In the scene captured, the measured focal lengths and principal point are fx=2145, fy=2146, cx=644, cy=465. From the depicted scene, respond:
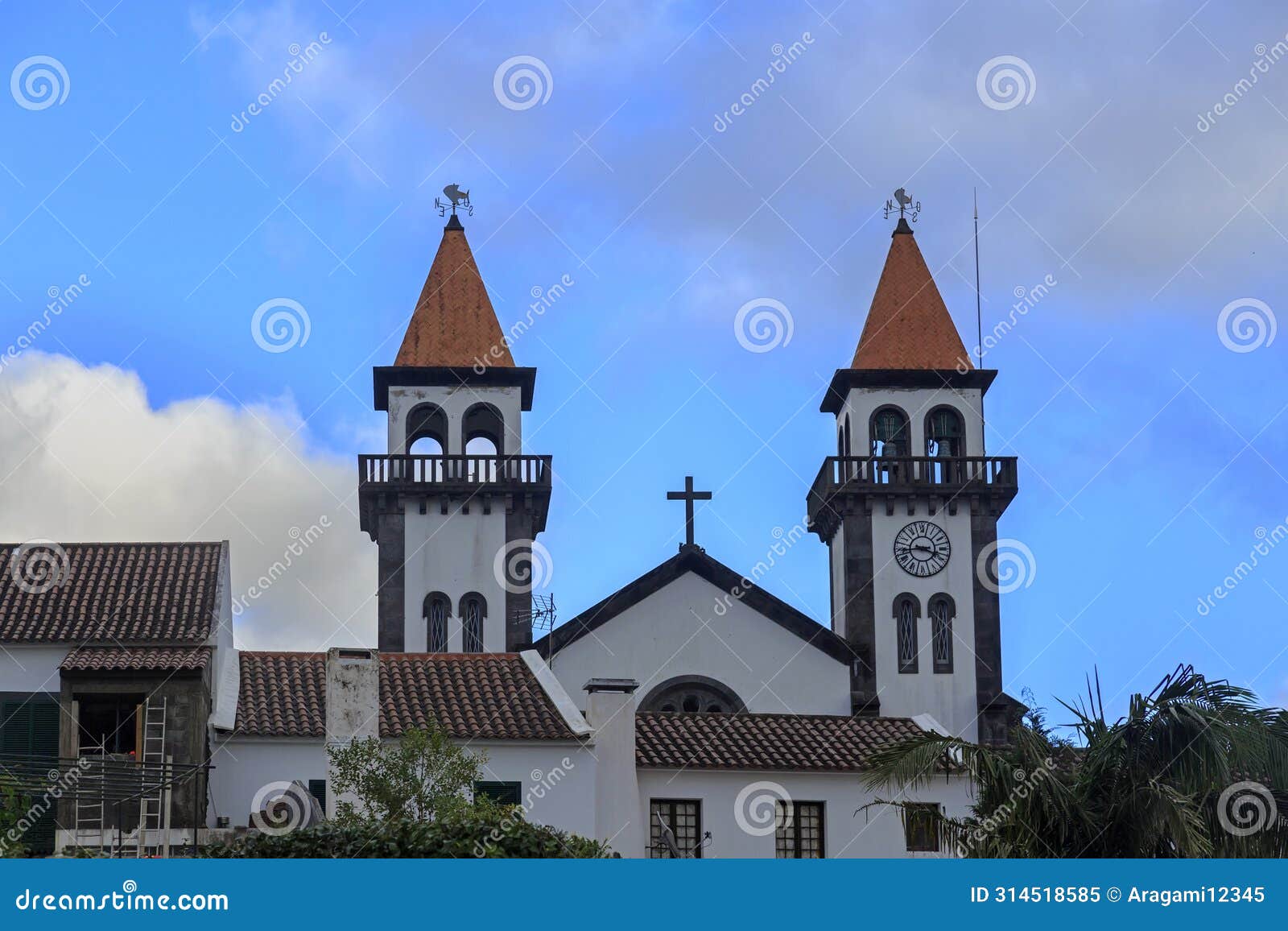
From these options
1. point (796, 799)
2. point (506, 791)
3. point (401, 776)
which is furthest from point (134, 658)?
point (796, 799)

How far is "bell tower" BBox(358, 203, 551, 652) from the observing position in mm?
47906

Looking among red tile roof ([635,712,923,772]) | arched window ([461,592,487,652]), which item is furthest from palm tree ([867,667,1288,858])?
arched window ([461,592,487,652])

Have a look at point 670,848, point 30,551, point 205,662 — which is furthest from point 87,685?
point 670,848

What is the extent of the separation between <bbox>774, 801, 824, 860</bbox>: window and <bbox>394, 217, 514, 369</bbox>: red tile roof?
55.1 feet

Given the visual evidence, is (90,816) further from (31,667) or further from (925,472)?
(925,472)

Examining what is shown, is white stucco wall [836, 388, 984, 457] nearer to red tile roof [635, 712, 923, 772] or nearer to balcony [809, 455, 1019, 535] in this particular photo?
balcony [809, 455, 1019, 535]

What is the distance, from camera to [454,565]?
48.4 metres

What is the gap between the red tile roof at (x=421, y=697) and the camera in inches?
1379

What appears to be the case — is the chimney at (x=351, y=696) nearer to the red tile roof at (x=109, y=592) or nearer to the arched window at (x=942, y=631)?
the red tile roof at (x=109, y=592)

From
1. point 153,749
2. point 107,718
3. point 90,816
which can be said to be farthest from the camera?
point 107,718

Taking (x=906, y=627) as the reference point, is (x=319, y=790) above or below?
below

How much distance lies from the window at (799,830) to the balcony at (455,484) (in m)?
13.9

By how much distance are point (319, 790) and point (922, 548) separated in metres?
19.3

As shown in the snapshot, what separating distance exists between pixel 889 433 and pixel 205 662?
21700 millimetres
